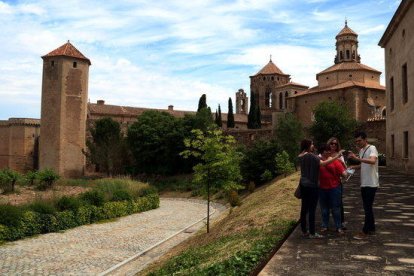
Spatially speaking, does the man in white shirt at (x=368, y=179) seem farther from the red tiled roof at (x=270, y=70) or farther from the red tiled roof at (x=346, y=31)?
the red tiled roof at (x=270, y=70)

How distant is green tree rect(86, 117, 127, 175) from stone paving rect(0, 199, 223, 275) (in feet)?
65.2

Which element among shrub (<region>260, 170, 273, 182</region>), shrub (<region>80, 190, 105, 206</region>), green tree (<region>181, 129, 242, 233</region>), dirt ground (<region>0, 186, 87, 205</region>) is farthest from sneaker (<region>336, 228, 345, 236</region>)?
shrub (<region>260, 170, 273, 182</region>)

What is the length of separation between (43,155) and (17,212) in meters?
25.8

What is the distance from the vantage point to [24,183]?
99.7ft

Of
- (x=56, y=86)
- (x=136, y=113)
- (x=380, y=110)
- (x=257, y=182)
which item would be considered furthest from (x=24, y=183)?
(x=380, y=110)

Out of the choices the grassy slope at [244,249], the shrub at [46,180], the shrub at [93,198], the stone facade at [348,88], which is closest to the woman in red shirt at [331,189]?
the grassy slope at [244,249]

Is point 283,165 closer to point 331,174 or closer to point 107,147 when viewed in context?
point 331,174

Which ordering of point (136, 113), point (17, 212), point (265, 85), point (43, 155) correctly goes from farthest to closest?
1. point (265, 85)
2. point (136, 113)
3. point (43, 155)
4. point (17, 212)

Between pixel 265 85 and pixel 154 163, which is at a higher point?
pixel 265 85

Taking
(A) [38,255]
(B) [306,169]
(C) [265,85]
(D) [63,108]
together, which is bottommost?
(A) [38,255]

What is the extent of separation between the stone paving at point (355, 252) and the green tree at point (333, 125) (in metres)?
21.2

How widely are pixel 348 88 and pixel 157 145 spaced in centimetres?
2075

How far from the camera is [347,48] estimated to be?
51.1 metres

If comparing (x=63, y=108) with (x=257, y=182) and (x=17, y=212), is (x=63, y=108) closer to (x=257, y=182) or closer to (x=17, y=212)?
(x=257, y=182)
